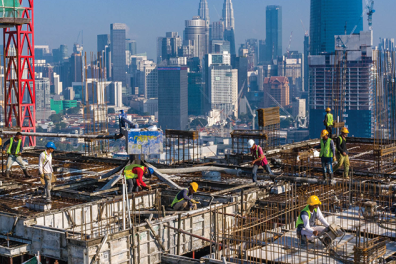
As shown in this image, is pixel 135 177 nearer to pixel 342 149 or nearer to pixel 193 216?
pixel 193 216

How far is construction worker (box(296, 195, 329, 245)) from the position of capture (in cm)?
1259

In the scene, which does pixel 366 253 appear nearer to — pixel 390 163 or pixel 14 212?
pixel 14 212

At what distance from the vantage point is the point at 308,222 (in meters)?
12.6

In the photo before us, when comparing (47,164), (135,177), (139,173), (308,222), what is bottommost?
(308,222)

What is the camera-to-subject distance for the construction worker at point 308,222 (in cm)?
1259

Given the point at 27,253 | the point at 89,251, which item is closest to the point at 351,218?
the point at 89,251

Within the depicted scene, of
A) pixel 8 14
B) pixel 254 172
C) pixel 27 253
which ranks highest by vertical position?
pixel 8 14

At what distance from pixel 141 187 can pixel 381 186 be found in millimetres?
7409

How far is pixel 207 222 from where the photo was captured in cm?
1666

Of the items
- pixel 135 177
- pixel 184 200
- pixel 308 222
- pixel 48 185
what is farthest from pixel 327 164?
pixel 48 185

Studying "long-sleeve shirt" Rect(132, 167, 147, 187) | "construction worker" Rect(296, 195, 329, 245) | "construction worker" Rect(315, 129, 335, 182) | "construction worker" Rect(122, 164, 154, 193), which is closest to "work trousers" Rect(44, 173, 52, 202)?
"construction worker" Rect(122, 164, 154, 193)

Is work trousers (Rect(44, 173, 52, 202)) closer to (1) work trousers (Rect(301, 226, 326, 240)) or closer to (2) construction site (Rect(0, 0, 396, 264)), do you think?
(2) construction site (Rect(0, 0, 396, 264))

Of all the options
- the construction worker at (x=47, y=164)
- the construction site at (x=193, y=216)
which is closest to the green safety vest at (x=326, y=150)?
the construction site at (x=193, y=216)

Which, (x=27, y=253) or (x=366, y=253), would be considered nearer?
(x=366, y=253)
